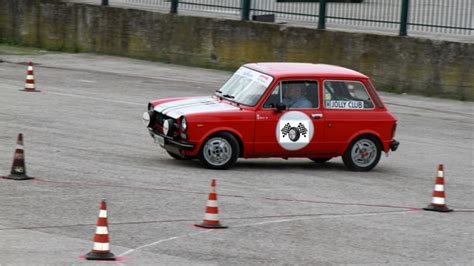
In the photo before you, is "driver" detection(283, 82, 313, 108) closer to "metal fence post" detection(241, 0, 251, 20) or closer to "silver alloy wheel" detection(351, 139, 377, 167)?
"silver alloy wheel" detection(351, 139, 377, 167)

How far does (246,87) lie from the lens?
15.9 m

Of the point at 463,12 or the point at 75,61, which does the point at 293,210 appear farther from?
the point at 75,61

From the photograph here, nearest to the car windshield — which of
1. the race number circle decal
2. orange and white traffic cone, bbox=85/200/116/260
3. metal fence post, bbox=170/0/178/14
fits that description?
the race number circle decal

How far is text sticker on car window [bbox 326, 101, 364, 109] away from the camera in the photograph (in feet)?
52.2

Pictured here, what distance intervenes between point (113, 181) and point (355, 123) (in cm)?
393

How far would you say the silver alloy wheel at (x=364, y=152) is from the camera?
52.7 ft

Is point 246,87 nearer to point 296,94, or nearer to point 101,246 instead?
point 296,94

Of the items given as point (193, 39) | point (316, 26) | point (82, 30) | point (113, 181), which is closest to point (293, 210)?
point (113, 181)

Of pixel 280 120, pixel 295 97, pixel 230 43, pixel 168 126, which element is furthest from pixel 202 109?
pixel 230 43

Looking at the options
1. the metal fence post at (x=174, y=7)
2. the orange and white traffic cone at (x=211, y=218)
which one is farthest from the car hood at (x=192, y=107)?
the metal fence post at (x=174, y=7)

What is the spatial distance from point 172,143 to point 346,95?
2.82 metres

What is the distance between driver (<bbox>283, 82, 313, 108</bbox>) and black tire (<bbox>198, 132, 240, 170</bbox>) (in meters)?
1.06

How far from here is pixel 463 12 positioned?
24.9 metres

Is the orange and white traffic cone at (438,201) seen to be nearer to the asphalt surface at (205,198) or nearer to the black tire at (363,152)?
the asphalt surface at (205,198)
